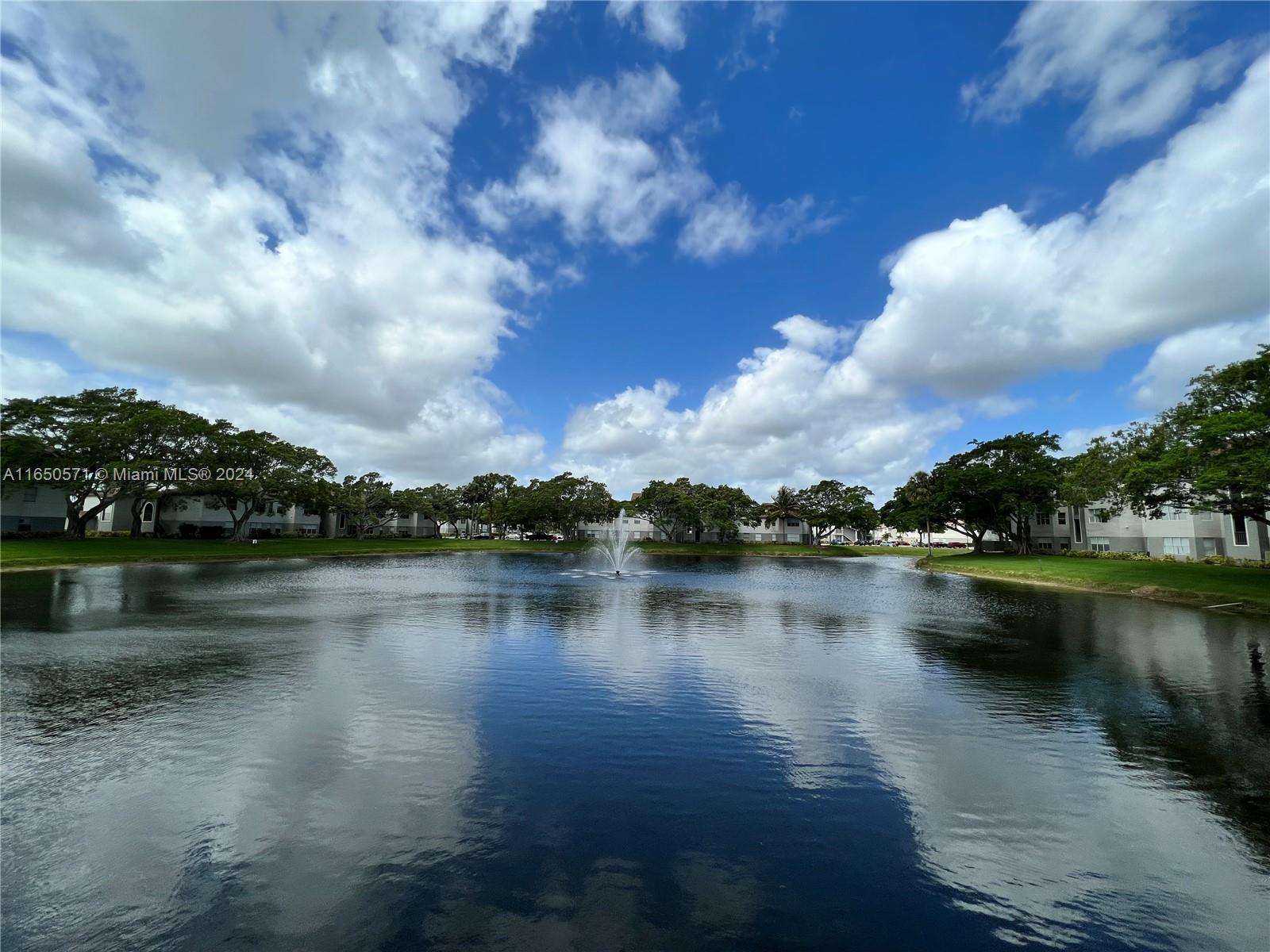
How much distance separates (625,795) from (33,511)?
79333mm

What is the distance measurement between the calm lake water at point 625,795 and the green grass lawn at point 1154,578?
1395 cm

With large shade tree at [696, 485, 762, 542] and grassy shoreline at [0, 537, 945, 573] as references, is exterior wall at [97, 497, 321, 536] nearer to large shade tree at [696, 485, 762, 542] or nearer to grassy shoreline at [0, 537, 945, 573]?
grassy shoreline at [0, 537, 945, 573]

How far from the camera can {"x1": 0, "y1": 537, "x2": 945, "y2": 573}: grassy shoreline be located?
4038 centimetres

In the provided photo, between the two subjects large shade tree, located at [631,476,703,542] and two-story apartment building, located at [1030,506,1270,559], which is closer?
two-story apartment building, located at [1030,506,1270,559]

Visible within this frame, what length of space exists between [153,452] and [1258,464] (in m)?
73.7

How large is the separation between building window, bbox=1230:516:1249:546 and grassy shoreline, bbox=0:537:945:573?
133 ft

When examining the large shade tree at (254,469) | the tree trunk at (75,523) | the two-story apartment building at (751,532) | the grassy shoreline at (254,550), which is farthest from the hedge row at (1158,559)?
the tree trunk at (75,523)

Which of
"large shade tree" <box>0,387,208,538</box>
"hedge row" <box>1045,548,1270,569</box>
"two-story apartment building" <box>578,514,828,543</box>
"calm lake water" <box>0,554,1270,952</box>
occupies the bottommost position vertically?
"calm lake water" <box>0,554,1270,952</box>

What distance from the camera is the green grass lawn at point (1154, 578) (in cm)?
2681

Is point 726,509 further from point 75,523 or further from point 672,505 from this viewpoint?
point 75,523

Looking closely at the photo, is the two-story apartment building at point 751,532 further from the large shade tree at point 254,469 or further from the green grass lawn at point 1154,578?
the green grass lawn at point 1154,578

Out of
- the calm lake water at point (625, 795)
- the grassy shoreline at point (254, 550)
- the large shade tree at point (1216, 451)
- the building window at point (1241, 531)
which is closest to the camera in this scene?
the calm lake water at point (625, 795)

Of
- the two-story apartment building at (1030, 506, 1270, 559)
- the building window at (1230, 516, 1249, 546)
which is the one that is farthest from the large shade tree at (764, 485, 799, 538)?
the building window at (1230, 516, 1249, 546)

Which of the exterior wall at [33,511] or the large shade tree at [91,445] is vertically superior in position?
the large shade tree at [91,445]
